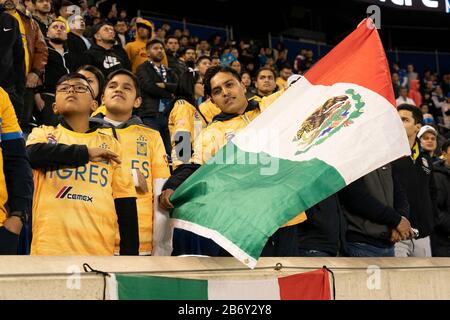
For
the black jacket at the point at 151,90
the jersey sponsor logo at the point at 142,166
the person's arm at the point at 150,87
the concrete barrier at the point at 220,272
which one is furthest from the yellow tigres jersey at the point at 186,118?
the concrete barrier at the point at 220,272

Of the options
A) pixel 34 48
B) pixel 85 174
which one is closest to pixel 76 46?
pixel 34 48

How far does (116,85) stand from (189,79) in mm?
3460

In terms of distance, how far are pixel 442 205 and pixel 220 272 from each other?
10.6 ft

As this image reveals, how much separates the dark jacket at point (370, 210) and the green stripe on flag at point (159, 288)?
5.57ft

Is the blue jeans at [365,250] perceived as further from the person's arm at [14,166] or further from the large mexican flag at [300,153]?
the person's arm at [14,166]

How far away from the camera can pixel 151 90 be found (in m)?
8.37

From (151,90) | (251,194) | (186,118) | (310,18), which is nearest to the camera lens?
(251,194)

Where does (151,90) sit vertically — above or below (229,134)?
above

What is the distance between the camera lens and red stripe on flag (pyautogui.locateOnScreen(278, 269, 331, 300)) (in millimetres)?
2936

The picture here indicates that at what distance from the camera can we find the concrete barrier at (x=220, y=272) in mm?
2410

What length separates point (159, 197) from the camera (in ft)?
12.1

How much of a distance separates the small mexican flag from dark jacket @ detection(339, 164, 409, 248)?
1.22 meters

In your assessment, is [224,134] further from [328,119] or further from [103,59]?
[103,59]
